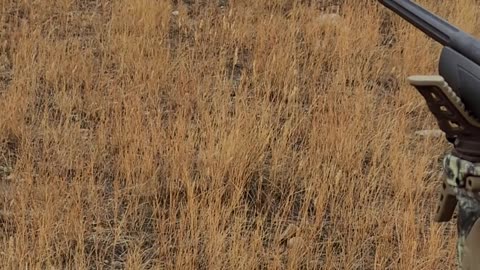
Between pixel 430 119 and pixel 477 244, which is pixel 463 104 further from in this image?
pixel 430 119

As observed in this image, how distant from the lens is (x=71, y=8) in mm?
4727

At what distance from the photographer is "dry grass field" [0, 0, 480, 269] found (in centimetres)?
227

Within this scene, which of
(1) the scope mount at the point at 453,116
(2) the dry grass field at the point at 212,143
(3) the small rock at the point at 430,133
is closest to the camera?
(1) the scope mount at the point at 453,116

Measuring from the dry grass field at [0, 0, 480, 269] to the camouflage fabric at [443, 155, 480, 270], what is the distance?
1144 millimetres

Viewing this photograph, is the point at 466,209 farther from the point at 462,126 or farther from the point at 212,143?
the point at 212,143

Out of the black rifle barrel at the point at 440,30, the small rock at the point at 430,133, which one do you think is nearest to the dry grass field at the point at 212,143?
the small rock at the point at 430,133

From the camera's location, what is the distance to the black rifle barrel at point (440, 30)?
102 cm

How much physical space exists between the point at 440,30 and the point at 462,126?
0.56 feet

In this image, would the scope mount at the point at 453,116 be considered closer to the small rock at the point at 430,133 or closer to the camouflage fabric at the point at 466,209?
the camouflage fabric at the point at 466,209

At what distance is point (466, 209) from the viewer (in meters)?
1.02

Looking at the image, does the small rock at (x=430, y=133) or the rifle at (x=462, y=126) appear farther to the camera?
the small rock at (x=430, y=133)

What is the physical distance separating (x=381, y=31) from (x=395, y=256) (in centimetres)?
266

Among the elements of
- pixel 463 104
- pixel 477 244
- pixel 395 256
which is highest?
pixel 463 104

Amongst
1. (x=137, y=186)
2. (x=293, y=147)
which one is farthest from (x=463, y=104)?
(x=293, y=147)
